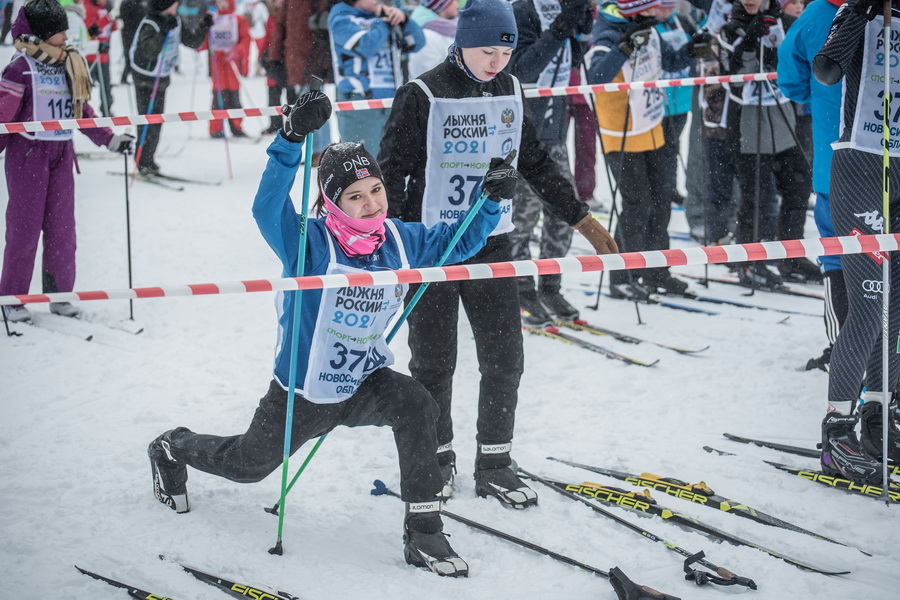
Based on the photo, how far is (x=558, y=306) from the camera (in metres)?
6.37

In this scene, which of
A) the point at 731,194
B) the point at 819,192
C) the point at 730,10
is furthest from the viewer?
the point at 731,194

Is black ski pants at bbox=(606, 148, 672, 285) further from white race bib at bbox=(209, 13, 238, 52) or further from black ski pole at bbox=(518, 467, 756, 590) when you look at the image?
white race bib at bbox=(209, 13, 238, 52)

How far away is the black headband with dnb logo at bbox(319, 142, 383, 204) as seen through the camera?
3217 mm

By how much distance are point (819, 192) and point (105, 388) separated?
3.91 metres

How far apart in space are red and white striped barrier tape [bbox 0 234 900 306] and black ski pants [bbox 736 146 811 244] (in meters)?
3.66

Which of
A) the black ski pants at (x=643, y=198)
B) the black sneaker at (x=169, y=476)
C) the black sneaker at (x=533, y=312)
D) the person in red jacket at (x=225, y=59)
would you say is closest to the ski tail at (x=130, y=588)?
the black sneaker at (x=169, y=476)

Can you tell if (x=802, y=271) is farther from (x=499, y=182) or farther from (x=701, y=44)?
(x=499, y=182)

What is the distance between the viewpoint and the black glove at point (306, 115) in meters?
2.86

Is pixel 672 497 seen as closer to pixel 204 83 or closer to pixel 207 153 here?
pixel 207 153

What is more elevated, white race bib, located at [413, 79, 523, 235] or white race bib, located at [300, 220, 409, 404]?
white race bib, located at [413, 79, 523, 235]

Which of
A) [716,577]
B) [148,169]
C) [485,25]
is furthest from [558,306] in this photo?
[148,169]

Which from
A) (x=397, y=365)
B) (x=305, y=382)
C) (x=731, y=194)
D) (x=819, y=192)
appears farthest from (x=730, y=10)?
(x=305, y=382)

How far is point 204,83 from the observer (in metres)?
17.8

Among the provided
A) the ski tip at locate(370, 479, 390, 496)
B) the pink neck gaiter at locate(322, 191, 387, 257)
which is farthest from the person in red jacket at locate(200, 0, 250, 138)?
the pink neck gaiter at locate(322, 191, 387, 257)
